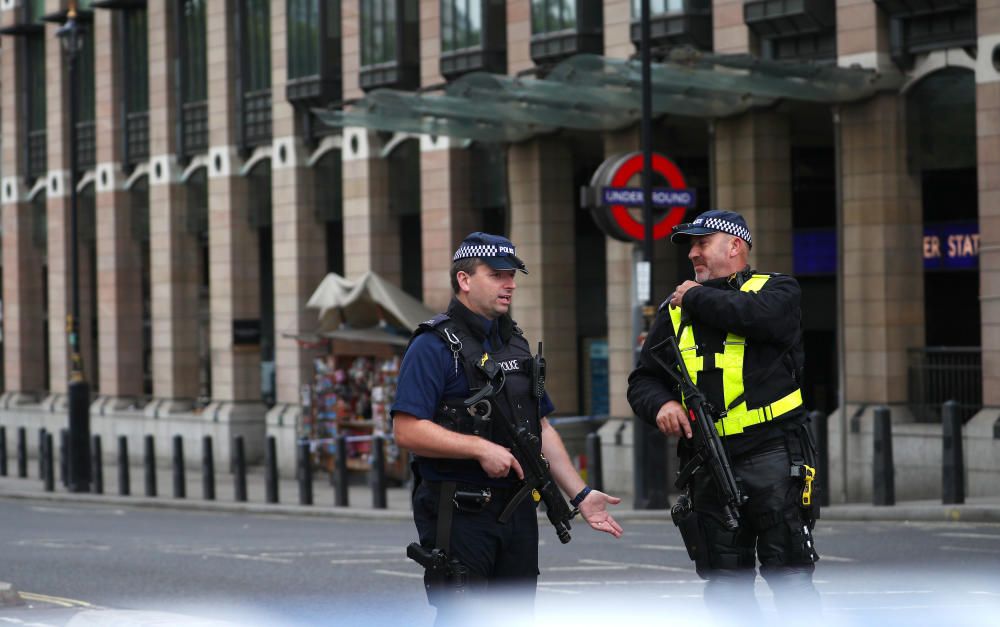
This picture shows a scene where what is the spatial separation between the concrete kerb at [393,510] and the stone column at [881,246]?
3.17 m

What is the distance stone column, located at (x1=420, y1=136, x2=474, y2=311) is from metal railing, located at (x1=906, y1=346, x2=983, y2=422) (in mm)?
8629

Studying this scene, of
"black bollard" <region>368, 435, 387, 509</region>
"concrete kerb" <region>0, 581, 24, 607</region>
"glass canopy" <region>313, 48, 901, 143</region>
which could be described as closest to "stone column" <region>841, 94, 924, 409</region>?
"glass canopy" <region>313, 48, 901, 143</region>

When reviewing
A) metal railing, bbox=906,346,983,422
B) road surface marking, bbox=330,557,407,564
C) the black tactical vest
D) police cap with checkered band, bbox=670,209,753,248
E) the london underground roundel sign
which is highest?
the london underground roundel sign

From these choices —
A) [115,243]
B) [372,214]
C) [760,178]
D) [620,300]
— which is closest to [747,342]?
[760,178]

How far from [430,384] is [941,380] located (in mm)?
17019

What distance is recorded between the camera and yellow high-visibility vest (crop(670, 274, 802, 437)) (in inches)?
304

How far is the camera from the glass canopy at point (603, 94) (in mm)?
22094

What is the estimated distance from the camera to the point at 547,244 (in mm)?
28578

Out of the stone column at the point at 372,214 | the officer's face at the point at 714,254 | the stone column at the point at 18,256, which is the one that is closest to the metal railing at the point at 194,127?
the stone column at the point at 372,214

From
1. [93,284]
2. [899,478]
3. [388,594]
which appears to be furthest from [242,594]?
[93,284]

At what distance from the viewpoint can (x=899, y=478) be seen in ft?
74.1

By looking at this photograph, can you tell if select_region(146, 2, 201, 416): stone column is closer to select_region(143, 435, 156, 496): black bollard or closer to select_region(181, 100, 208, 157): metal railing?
Result: select_region(181, 100, 208, 157): metal railing

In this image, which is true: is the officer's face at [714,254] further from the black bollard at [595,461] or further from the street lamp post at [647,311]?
the black bollard at [595,461]

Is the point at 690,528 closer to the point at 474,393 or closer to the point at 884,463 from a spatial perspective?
the point at 474,393
